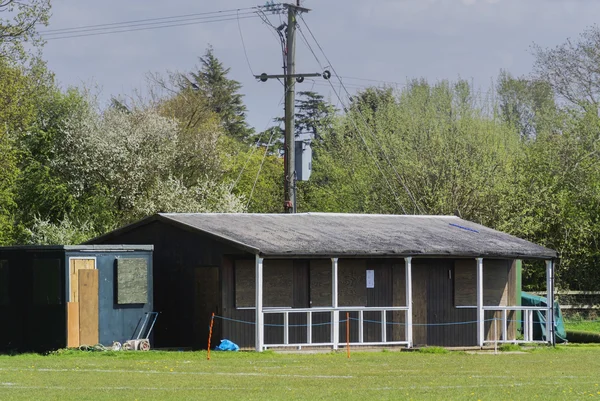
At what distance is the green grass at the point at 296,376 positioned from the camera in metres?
17.1

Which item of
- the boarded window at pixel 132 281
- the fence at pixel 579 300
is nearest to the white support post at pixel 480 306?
the boarded window at pixel 132 281

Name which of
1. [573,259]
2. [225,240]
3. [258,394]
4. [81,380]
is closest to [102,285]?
[225,240]

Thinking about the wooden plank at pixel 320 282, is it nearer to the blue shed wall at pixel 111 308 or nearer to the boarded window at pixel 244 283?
the boarded window at pixel 244 283

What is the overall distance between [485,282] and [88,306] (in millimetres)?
11282

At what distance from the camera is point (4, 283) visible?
27.3m

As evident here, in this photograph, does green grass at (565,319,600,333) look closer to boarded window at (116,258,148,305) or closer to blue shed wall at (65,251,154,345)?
boarded window at (116,258,148,305)

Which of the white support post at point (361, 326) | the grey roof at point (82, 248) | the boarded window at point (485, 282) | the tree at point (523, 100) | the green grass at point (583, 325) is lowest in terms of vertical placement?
the green grass at point (583, 325)

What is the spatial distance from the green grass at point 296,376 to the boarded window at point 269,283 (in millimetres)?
1931

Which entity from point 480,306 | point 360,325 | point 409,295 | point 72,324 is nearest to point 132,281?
point 72,324

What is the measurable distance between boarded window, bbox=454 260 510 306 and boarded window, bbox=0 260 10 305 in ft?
38.3

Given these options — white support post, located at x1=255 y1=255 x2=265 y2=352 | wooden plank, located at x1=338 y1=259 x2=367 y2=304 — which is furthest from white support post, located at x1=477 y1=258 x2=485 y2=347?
white support post, located at x1=255 y1=255 x2=265 y2=352

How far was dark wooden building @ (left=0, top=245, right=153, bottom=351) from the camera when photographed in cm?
2589

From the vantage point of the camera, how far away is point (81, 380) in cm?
1916

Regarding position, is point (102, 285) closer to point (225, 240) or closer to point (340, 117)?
point (225, 240)
